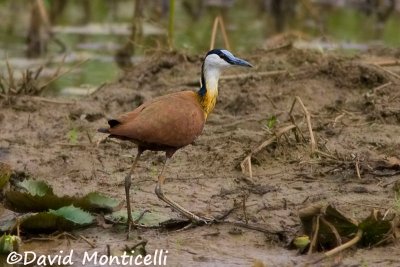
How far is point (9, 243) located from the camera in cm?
546

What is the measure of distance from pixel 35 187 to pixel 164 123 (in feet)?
3.19

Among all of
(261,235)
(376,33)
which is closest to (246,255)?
(261,235)

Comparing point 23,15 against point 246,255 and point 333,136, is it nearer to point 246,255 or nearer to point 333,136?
point 333,136

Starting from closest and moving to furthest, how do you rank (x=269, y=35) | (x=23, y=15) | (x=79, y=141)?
(x=79, y=141) → (x=269, y=35) → (x=23, y=15)

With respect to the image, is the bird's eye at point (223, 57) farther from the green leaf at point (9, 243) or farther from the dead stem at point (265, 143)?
the green leaf at point (9, 243)

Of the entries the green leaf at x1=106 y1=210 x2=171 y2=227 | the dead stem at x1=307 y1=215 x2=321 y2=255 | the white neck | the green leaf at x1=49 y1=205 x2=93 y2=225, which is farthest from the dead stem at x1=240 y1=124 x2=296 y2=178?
the dead stem at x1=307 y1=215 x2=321 y2=255

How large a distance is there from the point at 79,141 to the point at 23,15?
27.0 feet

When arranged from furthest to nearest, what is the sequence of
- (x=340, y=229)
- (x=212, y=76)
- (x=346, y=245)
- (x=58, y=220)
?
1. (x=212, y=76)
2. (x=58, y=220)
3. (x=340, y=229)
4. (x=346, y=245)

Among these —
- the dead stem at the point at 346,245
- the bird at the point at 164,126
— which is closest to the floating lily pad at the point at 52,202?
the bird at the point at 164,126

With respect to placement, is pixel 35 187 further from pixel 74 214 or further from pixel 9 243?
pixel 9 243

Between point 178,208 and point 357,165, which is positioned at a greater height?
point 357,165

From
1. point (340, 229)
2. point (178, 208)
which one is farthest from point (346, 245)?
point (178, 208)

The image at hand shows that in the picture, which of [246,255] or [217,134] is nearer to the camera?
[246,255]

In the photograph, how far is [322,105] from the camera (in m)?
8.12
